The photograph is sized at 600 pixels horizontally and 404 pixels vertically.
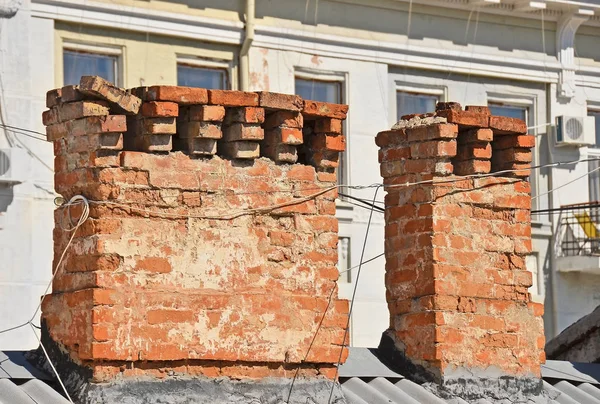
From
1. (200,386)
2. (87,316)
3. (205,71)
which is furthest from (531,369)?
(205,71)

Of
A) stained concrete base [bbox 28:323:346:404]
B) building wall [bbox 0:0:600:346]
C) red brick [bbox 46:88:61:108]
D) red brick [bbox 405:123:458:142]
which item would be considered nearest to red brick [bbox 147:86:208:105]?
red brick [bbox 46:88:61:108]

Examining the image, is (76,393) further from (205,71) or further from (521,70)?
(521,70)

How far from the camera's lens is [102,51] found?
1900 centimetres

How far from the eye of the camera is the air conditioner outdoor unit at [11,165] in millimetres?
18000

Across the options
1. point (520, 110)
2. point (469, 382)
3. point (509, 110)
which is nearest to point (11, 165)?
point (509, 110)

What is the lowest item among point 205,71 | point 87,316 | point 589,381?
point 589,381

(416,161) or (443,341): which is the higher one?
(416,161)

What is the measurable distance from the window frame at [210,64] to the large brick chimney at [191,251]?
35.7 ft

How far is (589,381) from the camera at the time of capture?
35.0 ft

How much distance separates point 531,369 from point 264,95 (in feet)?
8.50

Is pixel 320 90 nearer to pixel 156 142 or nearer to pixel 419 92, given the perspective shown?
pixel 419 92

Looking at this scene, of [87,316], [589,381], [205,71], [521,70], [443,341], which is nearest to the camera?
[87,316]

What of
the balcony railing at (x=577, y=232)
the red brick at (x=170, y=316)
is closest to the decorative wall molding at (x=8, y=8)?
the balcony railing at (x=577, y=232)

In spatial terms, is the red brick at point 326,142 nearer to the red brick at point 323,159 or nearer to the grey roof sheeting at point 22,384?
the red brick at point 323,159
